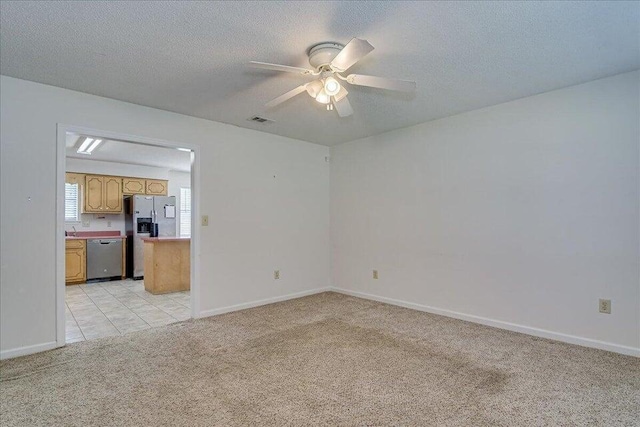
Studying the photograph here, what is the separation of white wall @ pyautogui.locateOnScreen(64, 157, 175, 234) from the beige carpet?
4425 millimetres

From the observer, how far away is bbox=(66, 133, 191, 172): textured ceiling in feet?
17.2

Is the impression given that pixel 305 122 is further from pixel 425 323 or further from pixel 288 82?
pixel 425 323

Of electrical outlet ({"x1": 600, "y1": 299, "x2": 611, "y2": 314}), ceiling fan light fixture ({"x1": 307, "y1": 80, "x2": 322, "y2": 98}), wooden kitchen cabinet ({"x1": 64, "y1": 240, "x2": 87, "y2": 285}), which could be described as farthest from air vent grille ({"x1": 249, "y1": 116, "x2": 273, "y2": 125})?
wooden kitchen cabinet ({"x1": 64, "y1": 240, "x2": 87, "y2": 285})

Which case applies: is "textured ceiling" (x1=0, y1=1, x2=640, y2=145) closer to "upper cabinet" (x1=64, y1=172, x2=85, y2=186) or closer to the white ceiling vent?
the white ceiling vent

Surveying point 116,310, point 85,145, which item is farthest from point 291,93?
point 85,145

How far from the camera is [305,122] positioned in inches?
159

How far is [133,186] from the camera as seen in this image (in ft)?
22.6

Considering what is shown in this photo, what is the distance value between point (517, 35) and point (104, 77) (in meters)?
3.08

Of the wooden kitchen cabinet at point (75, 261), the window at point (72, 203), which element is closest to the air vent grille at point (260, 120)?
the wooden kitchen cabinet at point (75, 261)

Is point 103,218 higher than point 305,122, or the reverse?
point 305,122

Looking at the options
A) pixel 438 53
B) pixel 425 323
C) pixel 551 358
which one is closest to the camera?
pixel 438 53

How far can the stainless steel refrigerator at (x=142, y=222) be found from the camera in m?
6.38

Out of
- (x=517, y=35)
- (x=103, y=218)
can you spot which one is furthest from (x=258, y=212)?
(x=103, y=218)

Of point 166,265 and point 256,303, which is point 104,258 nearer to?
point 166,265
